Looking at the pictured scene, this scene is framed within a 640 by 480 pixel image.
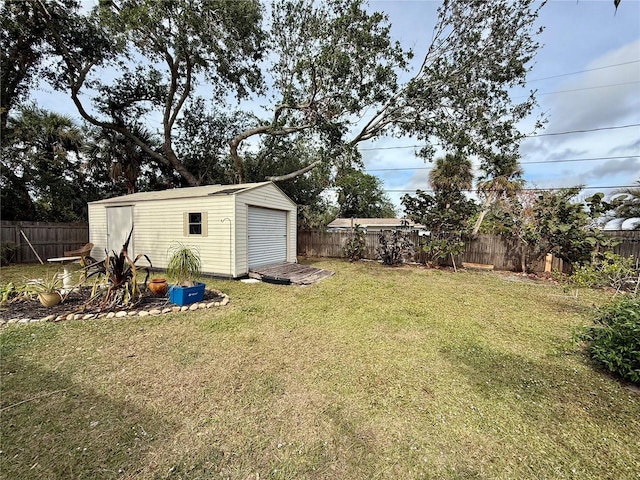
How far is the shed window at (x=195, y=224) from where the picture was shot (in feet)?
24.4

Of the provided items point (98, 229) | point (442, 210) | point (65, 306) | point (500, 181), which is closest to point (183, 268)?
point (65, 306)

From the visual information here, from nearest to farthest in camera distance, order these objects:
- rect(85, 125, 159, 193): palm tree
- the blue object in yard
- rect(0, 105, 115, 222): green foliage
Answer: the blue object in yard → rect(0, 105, 115, 222): green foliage → rect(85, 125, 159, 193): palm tree

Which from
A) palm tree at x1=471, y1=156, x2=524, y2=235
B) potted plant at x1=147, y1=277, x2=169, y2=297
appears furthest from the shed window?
palm tree at x1=471, y1=156, x2=524, y2=235

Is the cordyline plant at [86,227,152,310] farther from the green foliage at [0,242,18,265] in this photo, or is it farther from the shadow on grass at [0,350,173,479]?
the green foliage at [0,242,18,265]

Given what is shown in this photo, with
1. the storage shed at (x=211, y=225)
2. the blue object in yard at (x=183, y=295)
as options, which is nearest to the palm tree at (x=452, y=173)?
the storage shed at (x=211, y=225)

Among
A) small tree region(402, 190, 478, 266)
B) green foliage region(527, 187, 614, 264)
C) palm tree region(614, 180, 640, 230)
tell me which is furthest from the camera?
small tree region(402, 190, 478, 266)

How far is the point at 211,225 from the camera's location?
288 inches

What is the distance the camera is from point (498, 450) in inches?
71.6

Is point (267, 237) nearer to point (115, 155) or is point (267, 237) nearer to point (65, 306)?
point (65, 306)

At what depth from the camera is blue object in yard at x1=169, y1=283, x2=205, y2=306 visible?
481 cm

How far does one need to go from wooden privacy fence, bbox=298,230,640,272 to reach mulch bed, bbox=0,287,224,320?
7739 millimetres

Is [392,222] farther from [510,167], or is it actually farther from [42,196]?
[42,196]

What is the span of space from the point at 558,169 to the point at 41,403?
20657 mm

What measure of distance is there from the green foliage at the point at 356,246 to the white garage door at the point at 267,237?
3.15 metres
